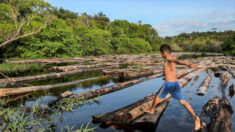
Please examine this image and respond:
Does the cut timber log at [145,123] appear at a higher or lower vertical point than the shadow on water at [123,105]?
higher

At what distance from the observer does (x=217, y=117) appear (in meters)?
4.29

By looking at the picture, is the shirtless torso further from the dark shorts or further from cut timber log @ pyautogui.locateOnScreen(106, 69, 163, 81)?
cut timber log @ pyautogui.locateOnScreen(106, 69, 163, 81)

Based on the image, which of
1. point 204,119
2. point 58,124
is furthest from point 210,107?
point 58,124

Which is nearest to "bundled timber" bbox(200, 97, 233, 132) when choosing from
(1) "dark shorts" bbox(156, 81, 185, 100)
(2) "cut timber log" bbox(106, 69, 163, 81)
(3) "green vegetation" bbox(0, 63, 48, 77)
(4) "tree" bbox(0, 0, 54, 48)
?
(1) "dark shorts" bbox(156, 81, 185, 100)

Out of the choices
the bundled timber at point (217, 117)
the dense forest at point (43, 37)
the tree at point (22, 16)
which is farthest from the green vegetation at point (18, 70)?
the bundled timber at point (217, 117)

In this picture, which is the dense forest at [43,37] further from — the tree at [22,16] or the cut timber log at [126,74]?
the cut timber log at [126,74]

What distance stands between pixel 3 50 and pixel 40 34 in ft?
21.8

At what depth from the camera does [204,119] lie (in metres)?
4.54

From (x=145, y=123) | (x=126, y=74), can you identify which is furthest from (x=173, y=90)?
(x=126, y=74)

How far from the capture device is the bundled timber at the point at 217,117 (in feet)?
12.6

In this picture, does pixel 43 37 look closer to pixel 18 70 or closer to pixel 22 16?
pixel 22 16

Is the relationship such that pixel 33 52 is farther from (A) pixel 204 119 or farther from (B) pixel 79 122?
(A) pixel 204 119

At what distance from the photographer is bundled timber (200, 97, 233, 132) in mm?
3835

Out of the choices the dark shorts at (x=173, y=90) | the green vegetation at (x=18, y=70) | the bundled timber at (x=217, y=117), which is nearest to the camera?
the bundled timber at (x=217, y=117)
